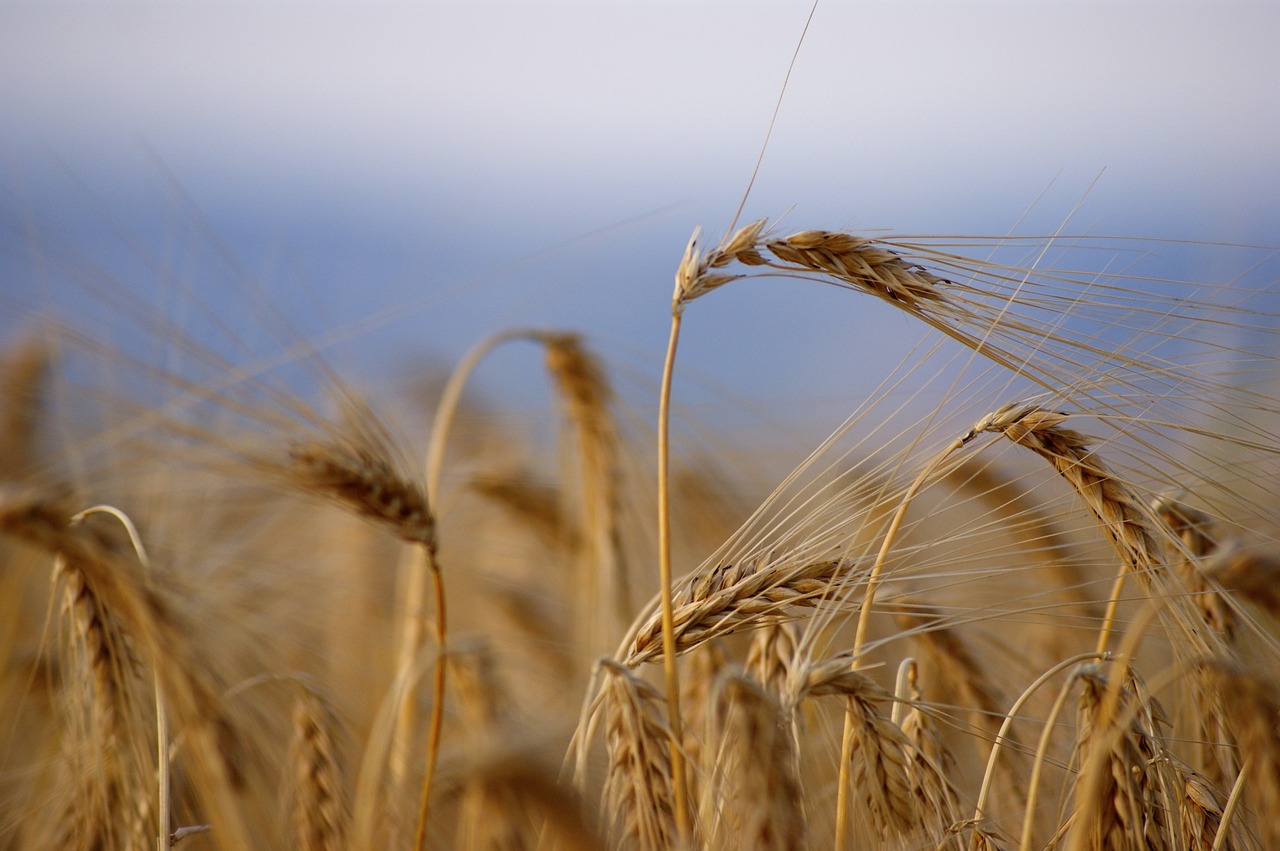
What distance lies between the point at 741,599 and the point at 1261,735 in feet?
1.87

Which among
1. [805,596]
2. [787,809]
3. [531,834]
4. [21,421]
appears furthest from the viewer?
[21,421]

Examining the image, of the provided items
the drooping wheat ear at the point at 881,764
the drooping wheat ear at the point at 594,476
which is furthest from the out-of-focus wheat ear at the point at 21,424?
the drooping wheat ear at the point at 881,764

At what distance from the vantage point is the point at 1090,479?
1114 mm

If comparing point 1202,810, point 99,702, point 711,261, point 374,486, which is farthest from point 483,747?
point 1202,810

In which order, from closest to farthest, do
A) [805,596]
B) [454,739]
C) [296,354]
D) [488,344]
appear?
[805,596] → [296,354] → [488,344] → [454,739]

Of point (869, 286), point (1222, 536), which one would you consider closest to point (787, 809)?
point (869, 286)

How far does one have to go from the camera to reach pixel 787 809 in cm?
80

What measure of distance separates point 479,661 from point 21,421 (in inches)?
86.6

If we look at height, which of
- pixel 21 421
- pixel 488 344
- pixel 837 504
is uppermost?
pixel 21 421

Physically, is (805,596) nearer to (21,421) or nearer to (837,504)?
(837,504)

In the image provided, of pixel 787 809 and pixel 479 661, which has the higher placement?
pixel 479 661

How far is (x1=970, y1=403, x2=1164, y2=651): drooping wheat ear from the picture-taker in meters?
1.08

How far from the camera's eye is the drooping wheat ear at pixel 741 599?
42.6 inches

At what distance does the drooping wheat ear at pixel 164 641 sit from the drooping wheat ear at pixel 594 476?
3.51 ft
